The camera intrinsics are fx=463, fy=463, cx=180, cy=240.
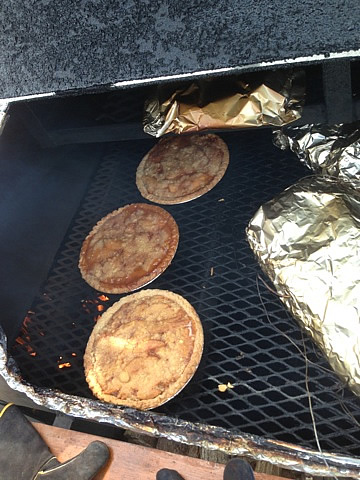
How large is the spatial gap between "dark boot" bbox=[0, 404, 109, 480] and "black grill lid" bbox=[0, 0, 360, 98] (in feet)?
5.39

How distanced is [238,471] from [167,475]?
317mm

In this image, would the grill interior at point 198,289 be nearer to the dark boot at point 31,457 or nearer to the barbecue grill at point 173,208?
the barbecue grill at point 173,208

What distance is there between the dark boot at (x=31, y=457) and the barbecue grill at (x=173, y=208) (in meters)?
0.14

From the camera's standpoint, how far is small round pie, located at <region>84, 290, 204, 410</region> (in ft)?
7.70

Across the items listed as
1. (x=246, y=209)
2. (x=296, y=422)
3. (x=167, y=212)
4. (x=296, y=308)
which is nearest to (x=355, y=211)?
(x=296, y=308)

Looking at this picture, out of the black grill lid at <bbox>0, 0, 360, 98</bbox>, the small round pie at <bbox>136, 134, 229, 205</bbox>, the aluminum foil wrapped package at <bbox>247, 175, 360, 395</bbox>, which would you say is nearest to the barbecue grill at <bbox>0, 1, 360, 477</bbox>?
the black grill lid at <bbox>0, 0, 360, 98</bbox>

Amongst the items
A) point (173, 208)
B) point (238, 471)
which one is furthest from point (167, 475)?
point (173, 208)

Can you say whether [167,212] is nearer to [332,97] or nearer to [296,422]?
[332,97]

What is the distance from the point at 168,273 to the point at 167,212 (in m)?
0.42

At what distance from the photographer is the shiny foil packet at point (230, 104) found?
8.04 ft

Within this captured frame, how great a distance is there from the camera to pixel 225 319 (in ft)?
8.42

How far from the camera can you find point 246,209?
288 centimetres

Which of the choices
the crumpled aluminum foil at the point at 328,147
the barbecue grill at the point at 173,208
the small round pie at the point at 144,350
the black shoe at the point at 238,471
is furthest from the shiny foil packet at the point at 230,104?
the black shoe at the point at 238,471

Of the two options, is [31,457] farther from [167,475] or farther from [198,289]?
[198,289]
